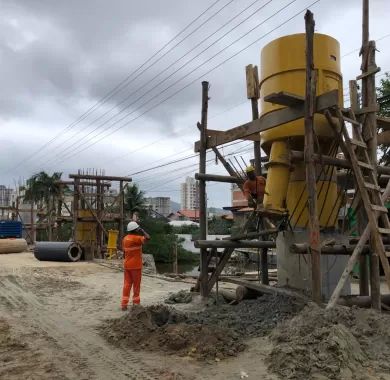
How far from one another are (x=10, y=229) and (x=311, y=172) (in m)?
30.2

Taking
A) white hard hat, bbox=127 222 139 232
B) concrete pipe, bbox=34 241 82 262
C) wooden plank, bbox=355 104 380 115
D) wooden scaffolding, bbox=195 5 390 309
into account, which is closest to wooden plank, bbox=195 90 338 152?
wooden scaffolding, bbox=195 5 390 309

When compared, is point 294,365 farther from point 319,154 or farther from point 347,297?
point 319,154

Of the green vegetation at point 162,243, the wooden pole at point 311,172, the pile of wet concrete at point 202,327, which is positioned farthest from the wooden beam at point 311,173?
the green vegetation at point 162,243

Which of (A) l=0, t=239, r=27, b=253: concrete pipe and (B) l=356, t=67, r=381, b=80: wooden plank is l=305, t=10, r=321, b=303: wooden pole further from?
(A) l=0, t=239, r=27, b=253: concrete pipe

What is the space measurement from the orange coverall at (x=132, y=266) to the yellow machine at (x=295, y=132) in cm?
286

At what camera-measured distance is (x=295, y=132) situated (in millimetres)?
8227

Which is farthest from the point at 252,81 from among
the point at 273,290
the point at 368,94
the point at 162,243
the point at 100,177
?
the point at 162,243

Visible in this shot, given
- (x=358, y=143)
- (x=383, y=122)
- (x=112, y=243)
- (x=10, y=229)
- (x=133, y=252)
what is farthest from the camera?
(x=10, y=229)

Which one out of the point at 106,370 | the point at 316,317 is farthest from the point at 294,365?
the point at 106,370

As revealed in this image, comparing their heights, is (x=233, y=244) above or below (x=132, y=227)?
below

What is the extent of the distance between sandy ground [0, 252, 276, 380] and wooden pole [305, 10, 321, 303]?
1.19 m

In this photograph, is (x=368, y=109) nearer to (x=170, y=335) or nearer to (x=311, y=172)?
(x=311, y=172)

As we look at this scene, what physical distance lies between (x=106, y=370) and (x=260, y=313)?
3.02 m

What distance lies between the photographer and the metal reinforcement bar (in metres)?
9.41
